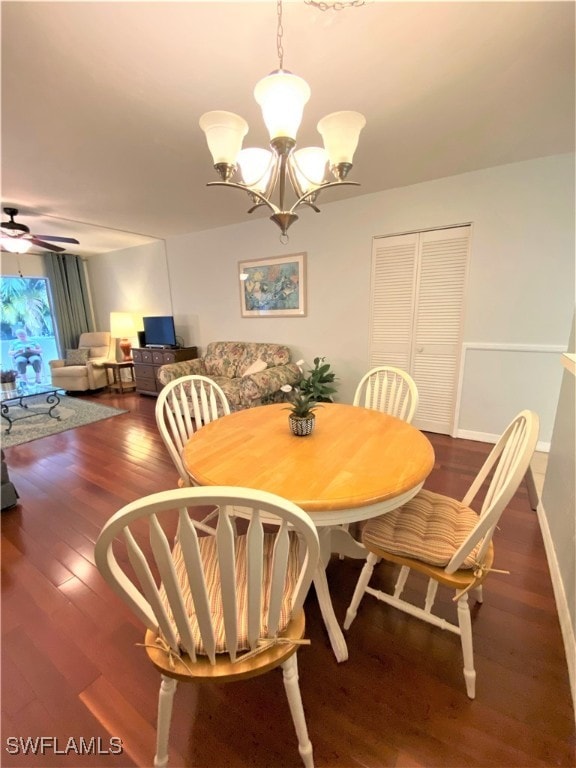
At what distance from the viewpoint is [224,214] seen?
3.71 metres

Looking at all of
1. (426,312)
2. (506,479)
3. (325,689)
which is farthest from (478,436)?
(325,689)

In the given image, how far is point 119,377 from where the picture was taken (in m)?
5.39

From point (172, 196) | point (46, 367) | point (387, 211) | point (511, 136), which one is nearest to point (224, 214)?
point (172, 196)

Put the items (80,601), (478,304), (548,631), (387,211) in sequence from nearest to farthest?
1. (548,631)
2. (80,601)
3. (478,304)
4. (387,211)

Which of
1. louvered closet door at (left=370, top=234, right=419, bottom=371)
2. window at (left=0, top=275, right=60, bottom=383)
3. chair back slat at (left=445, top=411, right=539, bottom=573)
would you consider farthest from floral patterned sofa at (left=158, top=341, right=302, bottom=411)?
window at (left=0, top=275, right=60, bottom=383)

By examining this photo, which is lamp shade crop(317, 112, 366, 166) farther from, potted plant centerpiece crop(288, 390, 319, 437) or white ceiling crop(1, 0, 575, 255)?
potted plant centerpiece crop(288, 390, 319, 437)

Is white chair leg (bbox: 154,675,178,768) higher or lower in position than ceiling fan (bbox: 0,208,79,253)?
lower

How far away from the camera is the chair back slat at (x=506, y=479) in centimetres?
89

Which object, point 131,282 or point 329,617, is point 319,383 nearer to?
point 329,617

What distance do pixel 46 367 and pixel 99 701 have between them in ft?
21.5

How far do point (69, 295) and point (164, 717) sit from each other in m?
6.82

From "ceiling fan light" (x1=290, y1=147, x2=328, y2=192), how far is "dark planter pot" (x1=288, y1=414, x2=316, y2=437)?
1104 millimetres

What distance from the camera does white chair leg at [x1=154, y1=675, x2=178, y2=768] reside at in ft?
2.72

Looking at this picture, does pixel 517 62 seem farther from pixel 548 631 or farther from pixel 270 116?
pixel 548 631
